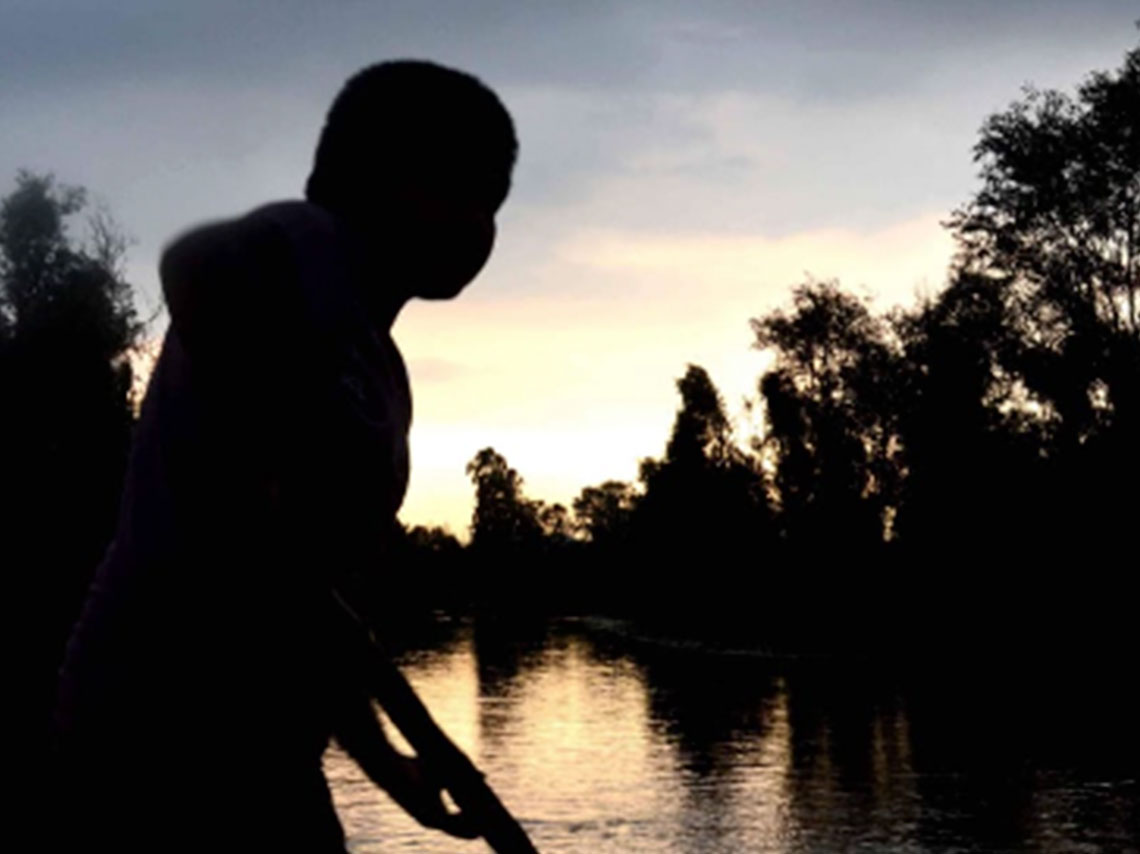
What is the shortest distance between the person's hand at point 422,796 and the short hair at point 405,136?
66 cm

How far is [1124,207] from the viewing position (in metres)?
44.2

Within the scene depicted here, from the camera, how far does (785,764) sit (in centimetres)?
1750

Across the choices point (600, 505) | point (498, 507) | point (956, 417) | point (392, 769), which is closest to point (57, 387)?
point (956, 417)

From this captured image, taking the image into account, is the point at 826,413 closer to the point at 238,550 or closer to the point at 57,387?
the point at 57,387

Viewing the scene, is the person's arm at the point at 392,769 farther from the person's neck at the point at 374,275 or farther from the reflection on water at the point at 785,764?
the reflection on water at the point at 785,764

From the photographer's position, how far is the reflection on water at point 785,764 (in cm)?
1237

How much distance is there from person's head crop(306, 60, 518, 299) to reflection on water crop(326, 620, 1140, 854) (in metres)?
9.49

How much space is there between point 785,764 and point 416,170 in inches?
614

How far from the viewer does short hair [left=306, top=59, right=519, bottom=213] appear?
2.36m

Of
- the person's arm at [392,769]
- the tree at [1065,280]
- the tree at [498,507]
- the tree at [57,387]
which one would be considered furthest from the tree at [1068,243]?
the tree at [498,507]

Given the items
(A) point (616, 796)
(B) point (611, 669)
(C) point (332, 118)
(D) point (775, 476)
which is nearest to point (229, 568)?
(C) point (332, 118)

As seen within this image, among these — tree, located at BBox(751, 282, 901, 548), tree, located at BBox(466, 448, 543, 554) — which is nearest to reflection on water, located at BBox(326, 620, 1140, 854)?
tree, located at BBox(751, 282, 901, 548)

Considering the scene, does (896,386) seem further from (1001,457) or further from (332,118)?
(332,118)

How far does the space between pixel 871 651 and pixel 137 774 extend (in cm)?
4786
